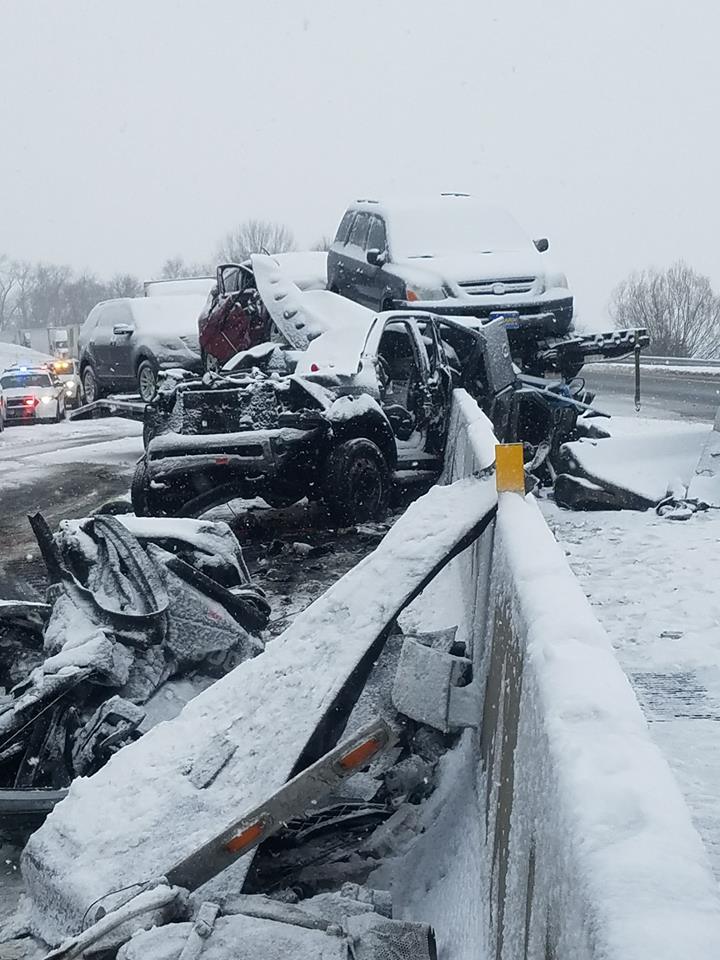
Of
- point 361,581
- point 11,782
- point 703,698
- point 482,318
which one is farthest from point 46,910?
point 482,318

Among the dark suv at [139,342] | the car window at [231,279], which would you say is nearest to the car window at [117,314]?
the dark suv at [139,342]

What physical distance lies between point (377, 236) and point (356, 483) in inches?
228

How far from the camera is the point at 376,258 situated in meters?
13.3

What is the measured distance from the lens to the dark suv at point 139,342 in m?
17.6

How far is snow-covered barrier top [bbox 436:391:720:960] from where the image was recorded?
4.26ft

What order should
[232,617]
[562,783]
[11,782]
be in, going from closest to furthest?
[562,783]
[11,782]
[232,617]

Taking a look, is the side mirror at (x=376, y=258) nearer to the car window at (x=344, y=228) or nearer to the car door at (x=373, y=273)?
the car door at (x=373, y=273)

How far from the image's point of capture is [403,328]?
10.2m

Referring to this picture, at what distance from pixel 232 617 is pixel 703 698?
2418 millimetres

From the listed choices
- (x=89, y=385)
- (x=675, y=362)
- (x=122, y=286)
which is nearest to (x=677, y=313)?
(x=675, y=362)

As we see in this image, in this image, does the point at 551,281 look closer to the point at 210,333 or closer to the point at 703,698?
the point at 210,333

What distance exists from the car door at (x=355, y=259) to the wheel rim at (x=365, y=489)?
5233mm

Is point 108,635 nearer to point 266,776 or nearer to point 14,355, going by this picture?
point 266,776

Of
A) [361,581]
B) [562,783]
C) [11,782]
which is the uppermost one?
[562,783]
